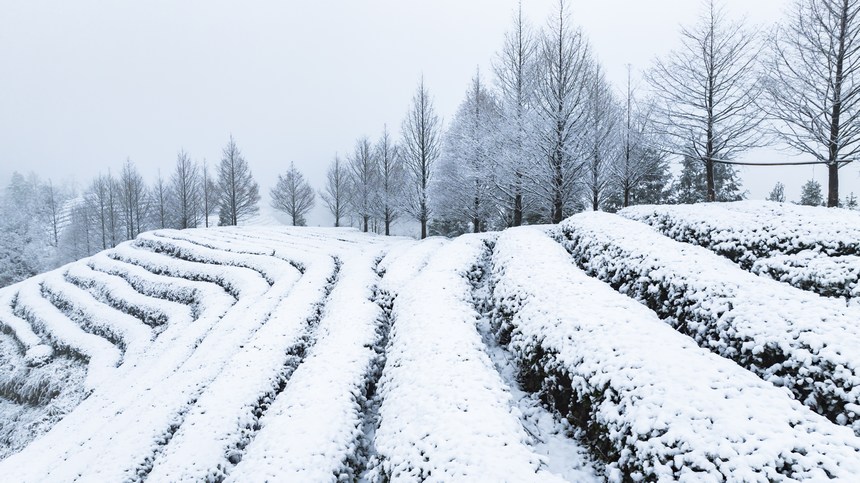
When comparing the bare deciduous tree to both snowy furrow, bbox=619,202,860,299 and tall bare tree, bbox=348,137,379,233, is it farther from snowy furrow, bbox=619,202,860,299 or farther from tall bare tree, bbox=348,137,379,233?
snowy furrow, bbox=619,202,860,299

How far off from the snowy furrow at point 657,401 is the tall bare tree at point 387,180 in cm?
1945

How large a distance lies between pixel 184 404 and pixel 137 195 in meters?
43.3

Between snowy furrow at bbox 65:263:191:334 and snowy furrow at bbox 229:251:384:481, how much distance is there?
7992mm

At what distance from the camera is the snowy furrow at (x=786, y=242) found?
6812 millimetres

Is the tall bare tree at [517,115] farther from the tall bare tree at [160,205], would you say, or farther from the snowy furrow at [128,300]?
the tall bare tree at [160,205]

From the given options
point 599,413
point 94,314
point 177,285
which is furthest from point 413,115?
point 599,413

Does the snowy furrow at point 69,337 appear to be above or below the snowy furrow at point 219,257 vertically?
below

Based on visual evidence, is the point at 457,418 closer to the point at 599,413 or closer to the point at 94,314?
the point at 599,413

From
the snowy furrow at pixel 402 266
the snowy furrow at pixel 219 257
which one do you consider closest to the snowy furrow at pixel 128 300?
the snowy furrow at pixel 219 257

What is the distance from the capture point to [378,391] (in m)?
6.89

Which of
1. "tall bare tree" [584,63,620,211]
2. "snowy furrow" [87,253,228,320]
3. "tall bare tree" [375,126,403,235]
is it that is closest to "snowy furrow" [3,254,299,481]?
"snowy furrow" [87,253,228,320]

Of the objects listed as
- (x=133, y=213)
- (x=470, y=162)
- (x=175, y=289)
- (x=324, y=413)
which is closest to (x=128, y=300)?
(x=175, y=289)

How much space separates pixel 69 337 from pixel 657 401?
18333mm

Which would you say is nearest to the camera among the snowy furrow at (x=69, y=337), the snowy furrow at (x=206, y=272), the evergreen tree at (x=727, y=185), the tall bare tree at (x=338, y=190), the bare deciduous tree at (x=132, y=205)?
the snowy furrow at (x=69, y=337)
